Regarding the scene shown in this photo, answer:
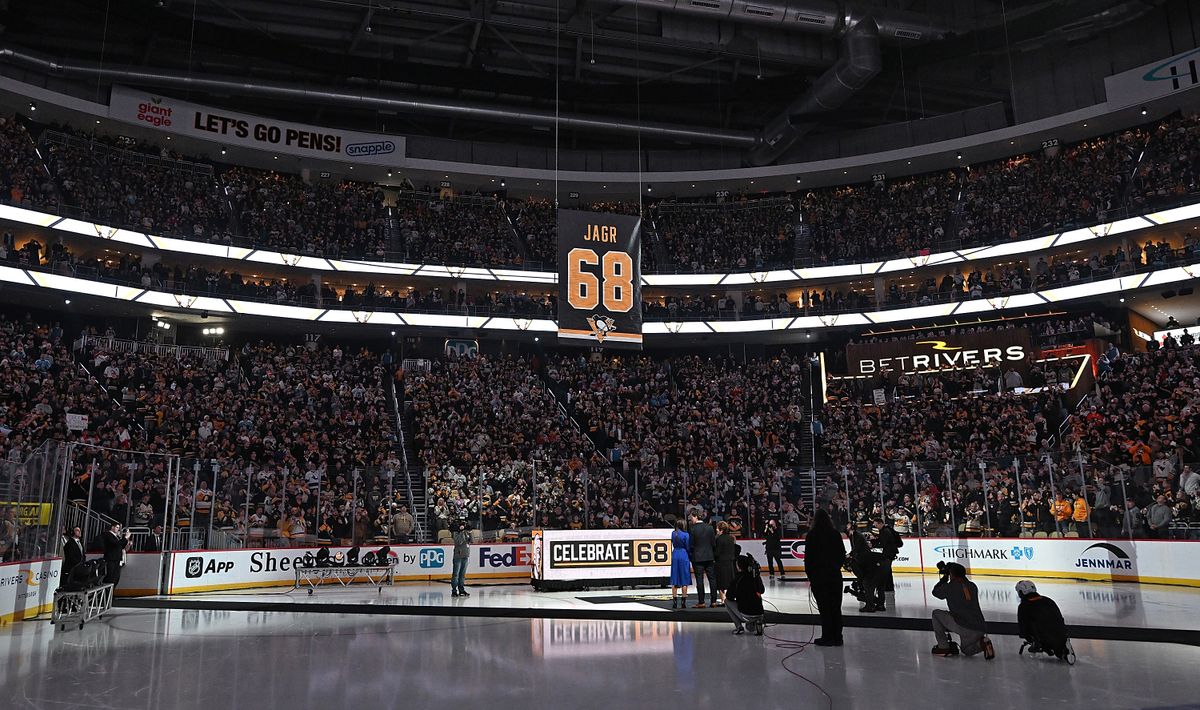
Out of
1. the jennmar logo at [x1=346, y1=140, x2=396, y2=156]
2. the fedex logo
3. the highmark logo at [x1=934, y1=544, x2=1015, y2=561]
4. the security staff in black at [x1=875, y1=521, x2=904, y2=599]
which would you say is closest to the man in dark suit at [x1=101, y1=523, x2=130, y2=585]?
the fedex logo

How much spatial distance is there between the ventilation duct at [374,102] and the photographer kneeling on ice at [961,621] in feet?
90.7

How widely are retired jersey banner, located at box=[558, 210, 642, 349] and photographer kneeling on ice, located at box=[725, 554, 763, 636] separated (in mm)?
5799

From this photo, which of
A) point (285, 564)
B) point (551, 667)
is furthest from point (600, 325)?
point (285, 564)

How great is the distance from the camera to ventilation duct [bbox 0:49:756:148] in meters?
32.5

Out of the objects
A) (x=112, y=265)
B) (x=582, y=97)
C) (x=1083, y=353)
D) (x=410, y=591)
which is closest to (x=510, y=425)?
(x=410, y=591)

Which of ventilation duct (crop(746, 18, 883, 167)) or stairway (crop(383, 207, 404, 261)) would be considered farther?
stairway (crop(383, 207, 404, 261))

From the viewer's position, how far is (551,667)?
29.2 ft

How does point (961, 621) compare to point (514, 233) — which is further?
point (514, 233)

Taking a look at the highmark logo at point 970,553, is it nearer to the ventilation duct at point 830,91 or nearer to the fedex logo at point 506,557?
the fedex logo at point 506,557

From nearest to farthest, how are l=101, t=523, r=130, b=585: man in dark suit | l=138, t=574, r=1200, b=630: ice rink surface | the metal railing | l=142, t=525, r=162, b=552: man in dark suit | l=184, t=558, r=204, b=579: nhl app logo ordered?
l=138, t=574, r=1200, b=630: ice rink surface < l=101, t=523, r=130, b=585: man in dark suit < l=142, t=525, r=162, b=552: man in dark suit < l=184, t=558, r=204, b=579: nhl app logo < the metal railing

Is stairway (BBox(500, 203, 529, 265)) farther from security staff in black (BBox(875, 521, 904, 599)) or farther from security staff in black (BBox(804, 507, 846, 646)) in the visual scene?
security staff in black (BBox(804, 507, 846, 646))

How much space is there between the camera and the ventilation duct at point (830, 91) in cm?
3117

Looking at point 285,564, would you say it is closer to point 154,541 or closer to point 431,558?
point 154,541

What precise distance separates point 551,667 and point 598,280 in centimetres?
864
